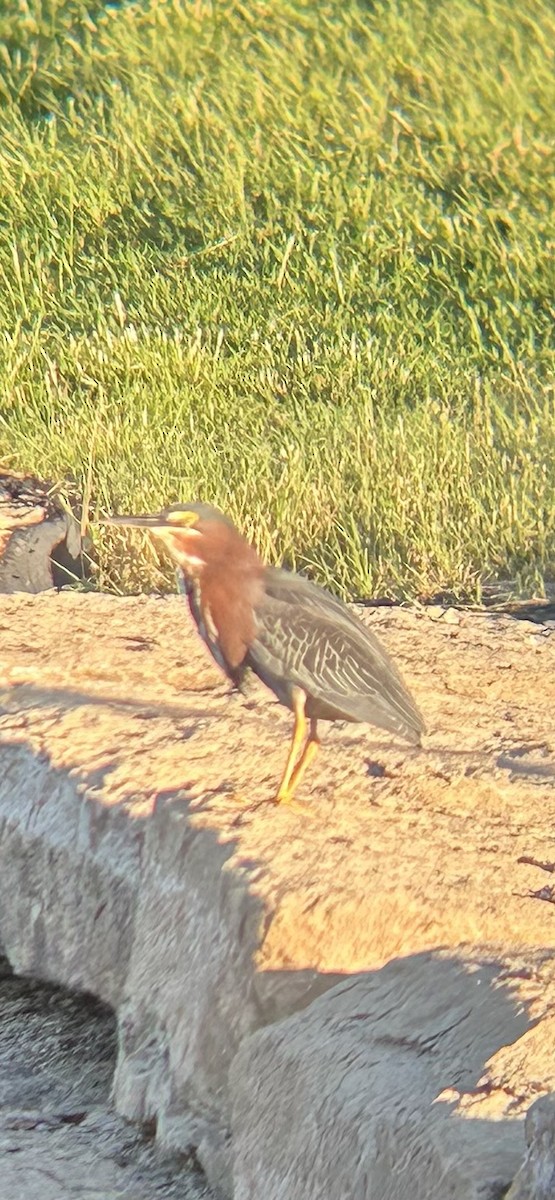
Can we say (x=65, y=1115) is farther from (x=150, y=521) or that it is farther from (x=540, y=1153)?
(x=540, y=1153)

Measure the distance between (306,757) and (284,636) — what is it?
0.24m

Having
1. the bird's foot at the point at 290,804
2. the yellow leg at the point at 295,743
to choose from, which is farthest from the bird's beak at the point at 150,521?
the bird's foot at the point at 290,804

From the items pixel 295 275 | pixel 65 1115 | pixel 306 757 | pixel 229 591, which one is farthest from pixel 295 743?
pixel 295 275

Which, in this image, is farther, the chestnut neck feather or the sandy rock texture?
the chestnut neck feather

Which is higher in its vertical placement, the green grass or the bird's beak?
the bird's beak

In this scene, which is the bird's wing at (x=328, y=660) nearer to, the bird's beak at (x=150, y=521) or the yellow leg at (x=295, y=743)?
the yellow leg at (x=295, y=743)

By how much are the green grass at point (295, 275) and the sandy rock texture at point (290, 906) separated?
5.62 ft

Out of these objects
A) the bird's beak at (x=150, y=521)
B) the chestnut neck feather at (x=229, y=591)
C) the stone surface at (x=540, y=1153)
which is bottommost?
the chestnut neck feather at (x=229, y=591)

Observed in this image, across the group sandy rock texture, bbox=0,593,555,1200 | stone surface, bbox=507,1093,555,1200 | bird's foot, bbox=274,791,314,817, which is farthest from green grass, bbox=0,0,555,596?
stone surface, bbox=507,1093,555,1200

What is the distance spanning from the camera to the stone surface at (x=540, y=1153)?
1.75 metres

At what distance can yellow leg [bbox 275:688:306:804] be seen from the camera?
3.21 metres

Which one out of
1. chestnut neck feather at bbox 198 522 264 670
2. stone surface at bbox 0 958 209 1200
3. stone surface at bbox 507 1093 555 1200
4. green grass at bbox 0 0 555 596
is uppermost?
stone surface at bbox 507 1093 555 1200

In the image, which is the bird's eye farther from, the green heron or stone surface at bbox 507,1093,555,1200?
stone surface at bbox 507,1093,555,1200

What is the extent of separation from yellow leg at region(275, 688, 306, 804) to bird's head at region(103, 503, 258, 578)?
30cm
